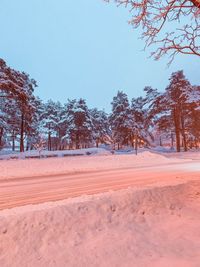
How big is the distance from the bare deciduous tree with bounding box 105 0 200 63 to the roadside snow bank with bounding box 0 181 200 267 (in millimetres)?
5238

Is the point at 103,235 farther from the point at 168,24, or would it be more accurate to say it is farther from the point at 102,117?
the point at 102,117

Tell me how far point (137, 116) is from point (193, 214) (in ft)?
191

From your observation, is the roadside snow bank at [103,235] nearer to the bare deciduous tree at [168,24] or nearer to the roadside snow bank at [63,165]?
the bare deciduous tree at [168,24]

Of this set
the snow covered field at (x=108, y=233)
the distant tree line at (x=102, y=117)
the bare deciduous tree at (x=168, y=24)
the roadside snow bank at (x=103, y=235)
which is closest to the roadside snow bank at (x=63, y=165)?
the distant tree line at (x=102, y=117)

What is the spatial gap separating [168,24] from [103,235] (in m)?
7.47

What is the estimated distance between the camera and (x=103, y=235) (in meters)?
5.86

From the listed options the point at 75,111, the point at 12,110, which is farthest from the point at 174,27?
the point at 75,111

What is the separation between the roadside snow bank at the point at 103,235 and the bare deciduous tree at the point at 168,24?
524cm

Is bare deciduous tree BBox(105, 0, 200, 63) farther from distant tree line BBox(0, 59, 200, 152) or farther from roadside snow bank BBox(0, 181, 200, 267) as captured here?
distant tree line BBox(0, 59, 200, 152)

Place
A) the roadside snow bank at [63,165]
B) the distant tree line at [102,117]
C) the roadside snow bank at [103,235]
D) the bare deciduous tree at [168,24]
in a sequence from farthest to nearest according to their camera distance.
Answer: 1. the distant tree line at [102,117]
2. the roadside snow bank at [63,165]
3. the bare deciduous tree at [168,24]
4. the roadside snow bank at [103,235]

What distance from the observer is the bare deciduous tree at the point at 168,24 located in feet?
28.3

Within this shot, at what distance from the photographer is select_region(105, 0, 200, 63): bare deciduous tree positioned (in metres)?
8.62

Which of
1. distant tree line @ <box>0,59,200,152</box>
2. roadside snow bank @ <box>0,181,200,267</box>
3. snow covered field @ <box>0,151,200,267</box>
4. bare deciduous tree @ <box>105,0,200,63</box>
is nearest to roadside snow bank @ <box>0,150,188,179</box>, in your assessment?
distant tree line @ <box>0,59,200,152</box>

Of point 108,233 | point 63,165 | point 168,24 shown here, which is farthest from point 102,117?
point 108,233
